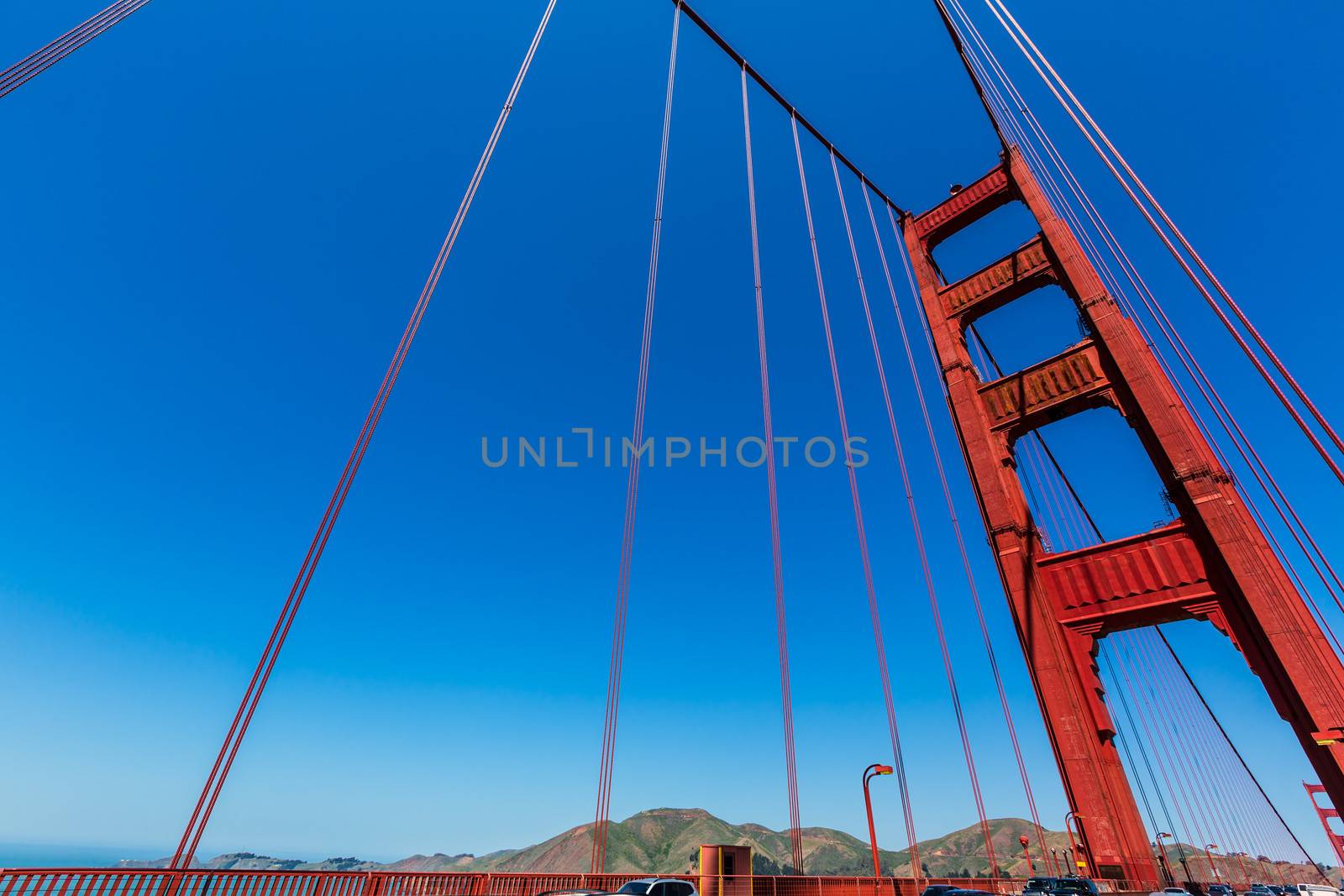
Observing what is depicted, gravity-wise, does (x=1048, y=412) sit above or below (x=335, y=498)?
above

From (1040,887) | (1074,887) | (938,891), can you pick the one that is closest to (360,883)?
(938,891)

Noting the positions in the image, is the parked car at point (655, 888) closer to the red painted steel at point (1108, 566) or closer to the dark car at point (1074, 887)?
the dark car at point (1074, 887)

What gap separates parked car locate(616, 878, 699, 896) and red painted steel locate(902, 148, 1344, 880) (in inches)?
403

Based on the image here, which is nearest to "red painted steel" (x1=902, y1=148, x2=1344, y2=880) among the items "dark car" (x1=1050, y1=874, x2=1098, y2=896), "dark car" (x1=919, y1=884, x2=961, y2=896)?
"dark car" (x1=1050, y1=874, x2=1098, y2=896)

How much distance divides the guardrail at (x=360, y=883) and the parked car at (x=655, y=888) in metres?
2.01

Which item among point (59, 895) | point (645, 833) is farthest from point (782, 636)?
point (645, 833)

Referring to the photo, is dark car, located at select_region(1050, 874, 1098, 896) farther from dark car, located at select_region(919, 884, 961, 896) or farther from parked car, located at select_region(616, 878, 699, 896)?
parked car, located at select_region(616, 878, 699, 896)

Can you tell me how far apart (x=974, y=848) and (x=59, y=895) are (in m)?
198

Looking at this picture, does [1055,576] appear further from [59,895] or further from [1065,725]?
[59,895]

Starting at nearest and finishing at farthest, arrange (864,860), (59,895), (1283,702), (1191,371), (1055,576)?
(59,895) < (1191,371) < (1283,702) < (1055,576) < (864,860)

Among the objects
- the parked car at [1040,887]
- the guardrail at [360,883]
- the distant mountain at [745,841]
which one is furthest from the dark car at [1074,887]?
the distant mountain at [745,841]

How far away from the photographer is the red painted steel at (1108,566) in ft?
41.8

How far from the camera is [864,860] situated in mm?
168375

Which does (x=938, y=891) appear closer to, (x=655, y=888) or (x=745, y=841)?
(x=655, y=888)
